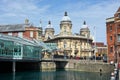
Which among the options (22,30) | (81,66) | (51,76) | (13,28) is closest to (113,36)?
(81,66)

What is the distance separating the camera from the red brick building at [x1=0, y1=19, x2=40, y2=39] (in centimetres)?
14238

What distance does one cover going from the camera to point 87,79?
220ft

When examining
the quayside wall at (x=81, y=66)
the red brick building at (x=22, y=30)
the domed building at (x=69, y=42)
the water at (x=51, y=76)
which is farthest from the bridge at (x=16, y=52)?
the domed building at (x=69, y=42)

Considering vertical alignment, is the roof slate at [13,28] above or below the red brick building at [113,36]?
above

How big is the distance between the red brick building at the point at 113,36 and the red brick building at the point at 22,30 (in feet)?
183

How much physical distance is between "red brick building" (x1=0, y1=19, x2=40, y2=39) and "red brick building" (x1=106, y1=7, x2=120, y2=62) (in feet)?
183

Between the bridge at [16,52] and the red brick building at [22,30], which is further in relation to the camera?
the red brick building at [22,30]

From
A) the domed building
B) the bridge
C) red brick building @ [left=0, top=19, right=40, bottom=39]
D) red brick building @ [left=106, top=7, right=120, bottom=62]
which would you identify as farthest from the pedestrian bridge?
the domed building

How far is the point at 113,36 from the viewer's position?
91375mm

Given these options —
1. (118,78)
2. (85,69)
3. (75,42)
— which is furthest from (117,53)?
(75,42)

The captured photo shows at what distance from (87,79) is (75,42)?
93.5 meters

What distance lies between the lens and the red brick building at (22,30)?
467ft

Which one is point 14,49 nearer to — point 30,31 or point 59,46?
point 30,31

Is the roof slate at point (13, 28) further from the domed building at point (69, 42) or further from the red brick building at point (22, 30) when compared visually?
the domed building at point (69, 42)
